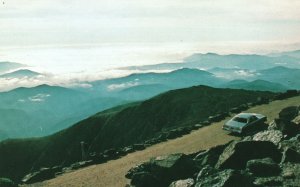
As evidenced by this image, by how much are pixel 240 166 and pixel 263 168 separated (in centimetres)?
264

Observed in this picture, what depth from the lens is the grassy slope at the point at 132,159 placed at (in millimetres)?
37838

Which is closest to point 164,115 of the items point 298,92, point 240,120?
point 298,92

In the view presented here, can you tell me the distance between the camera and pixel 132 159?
4619 cm

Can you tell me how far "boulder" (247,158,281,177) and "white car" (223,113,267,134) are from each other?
2542 cm

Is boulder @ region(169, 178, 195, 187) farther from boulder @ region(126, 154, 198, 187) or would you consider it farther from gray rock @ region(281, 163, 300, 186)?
gray rock @ region(281, 163, 300, 186)

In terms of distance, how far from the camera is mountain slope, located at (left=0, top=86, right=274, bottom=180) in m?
142

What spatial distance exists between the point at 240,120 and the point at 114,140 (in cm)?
10603

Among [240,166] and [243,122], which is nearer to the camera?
[240,166]

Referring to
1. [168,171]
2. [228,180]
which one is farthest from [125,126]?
[228,180]

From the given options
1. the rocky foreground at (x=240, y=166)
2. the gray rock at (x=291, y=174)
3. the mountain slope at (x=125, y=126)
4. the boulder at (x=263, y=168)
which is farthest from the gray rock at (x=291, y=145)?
the mountain slope at (x=125, y=126)

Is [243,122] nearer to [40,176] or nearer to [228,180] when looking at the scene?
[40,176]

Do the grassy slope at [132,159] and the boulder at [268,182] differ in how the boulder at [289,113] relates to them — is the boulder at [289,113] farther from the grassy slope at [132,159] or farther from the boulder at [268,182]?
the boulder at [268,182]

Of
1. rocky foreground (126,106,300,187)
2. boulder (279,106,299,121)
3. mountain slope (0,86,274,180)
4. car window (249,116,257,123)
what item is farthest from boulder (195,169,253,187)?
mountain slope (0,86,274,180)

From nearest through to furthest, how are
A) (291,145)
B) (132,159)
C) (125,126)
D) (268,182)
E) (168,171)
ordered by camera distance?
1. (268,182)
2. (291,145)
3. (168,171)
4. (132,159)
5. (125,126)
